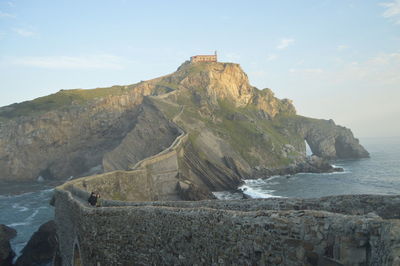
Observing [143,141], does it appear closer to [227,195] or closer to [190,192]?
[227,195]

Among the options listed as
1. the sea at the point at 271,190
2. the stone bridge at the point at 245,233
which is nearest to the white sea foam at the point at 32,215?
the sea at the point at 271,190

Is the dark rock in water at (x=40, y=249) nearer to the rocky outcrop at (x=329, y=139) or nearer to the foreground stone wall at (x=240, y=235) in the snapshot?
the foreground stone wall at (x=240, y=235)

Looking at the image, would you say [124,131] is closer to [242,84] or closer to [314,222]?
[242,84]

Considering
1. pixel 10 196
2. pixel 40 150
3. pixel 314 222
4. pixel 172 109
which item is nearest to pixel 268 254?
pixel 314 222

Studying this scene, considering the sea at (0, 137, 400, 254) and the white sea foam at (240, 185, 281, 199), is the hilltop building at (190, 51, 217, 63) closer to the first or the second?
the sea at (0, 137, 400, 254)

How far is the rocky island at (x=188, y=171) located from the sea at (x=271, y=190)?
614 cm

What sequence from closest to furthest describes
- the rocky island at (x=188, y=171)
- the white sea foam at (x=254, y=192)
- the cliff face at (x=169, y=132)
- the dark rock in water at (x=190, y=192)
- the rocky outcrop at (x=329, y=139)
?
the rocky island at (x=188, y=171) → the dark rock in water at (x=190, y=192) → the white sea foam at (x=254, y=192) → the cliff face at (x=169, y=132) → the rocky outcrop at (x=329, y=139)

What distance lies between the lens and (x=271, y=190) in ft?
198

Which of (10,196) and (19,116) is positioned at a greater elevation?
(19,116)

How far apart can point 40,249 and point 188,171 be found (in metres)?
33.6

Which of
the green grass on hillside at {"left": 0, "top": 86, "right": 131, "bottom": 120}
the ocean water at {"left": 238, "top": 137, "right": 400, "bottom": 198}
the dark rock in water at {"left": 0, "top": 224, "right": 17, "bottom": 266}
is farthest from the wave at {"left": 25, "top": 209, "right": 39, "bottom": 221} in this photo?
the green grass on hillside at {"left": 0, "top": 86, "right": 131, "bottom": 120}

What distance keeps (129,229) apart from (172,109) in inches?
3033

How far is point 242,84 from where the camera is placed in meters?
127

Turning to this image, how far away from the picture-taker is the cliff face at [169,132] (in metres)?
72.6
